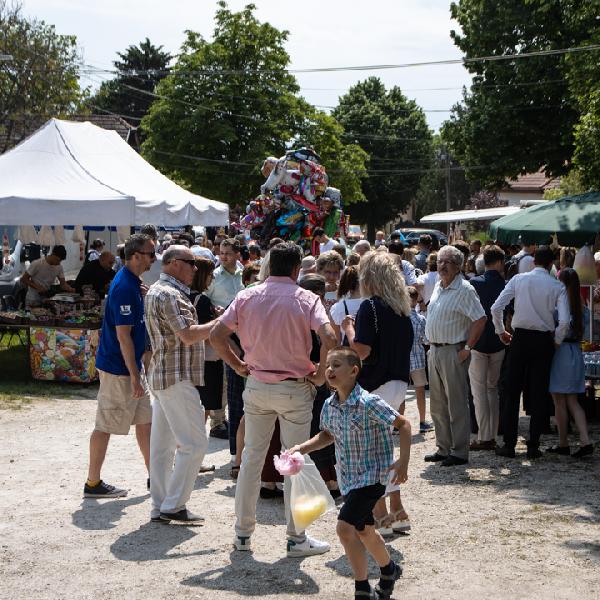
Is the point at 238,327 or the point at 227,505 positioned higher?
the point at 238,327

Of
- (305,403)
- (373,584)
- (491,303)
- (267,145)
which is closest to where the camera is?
(373,584)

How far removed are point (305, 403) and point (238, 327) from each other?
0.63 m

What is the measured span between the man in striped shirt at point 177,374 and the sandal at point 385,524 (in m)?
1.27

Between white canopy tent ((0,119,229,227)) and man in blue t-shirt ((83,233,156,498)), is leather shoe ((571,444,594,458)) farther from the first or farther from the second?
white canopy tent ((0,119,229,227))

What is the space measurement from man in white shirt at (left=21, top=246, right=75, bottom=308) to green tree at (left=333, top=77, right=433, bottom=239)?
54993mm

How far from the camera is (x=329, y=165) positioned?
5028cm

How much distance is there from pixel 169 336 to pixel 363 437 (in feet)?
6.33

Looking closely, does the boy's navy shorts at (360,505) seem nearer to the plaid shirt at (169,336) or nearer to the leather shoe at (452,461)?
the plaid shirt at (169,336)

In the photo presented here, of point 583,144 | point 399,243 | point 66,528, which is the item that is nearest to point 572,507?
point 66,528

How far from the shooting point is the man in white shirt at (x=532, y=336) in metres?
8.54

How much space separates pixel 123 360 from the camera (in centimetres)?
725

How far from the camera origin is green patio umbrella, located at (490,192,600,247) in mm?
10180

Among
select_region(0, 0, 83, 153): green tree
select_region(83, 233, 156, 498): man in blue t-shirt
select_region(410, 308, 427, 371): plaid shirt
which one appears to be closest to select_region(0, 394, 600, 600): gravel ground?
select_region(83, 233, 156, 498): man in blue t-shirt

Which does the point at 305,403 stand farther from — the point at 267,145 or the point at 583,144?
the point at 267,145
